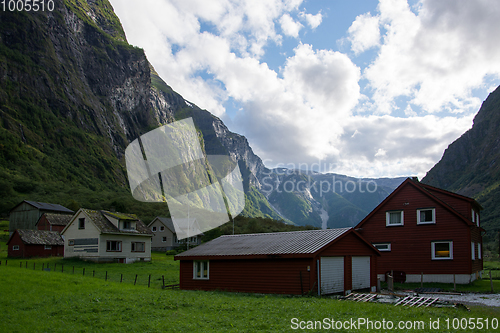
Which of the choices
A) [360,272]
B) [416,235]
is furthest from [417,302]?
[416,235]

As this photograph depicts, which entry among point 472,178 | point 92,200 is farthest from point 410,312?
point 472,178

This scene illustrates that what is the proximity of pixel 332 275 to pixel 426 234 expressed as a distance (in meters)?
13.9

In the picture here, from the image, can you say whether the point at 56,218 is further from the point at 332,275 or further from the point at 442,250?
the point at 442,250

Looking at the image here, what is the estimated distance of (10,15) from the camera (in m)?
156

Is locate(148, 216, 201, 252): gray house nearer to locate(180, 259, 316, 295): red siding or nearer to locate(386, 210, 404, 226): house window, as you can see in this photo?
locate(386, 210, 404, 226): house window

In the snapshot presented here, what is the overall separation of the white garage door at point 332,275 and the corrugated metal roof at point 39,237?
4551 centimetres

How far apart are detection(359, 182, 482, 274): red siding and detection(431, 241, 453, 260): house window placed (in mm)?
266

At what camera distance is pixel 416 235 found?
32844 millimetres

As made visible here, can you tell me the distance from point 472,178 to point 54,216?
609 ft

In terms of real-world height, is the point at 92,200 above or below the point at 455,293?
above

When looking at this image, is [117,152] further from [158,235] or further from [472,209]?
[472,209]

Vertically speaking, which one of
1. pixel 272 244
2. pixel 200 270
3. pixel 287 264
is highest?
pixel 272 244

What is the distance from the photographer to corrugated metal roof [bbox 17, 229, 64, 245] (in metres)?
52.2

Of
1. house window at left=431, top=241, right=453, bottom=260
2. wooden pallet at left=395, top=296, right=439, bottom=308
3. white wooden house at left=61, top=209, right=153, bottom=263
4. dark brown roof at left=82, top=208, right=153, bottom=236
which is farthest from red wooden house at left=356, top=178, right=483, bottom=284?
white wooden house at left=61, top=209, right=153, bottom=263
